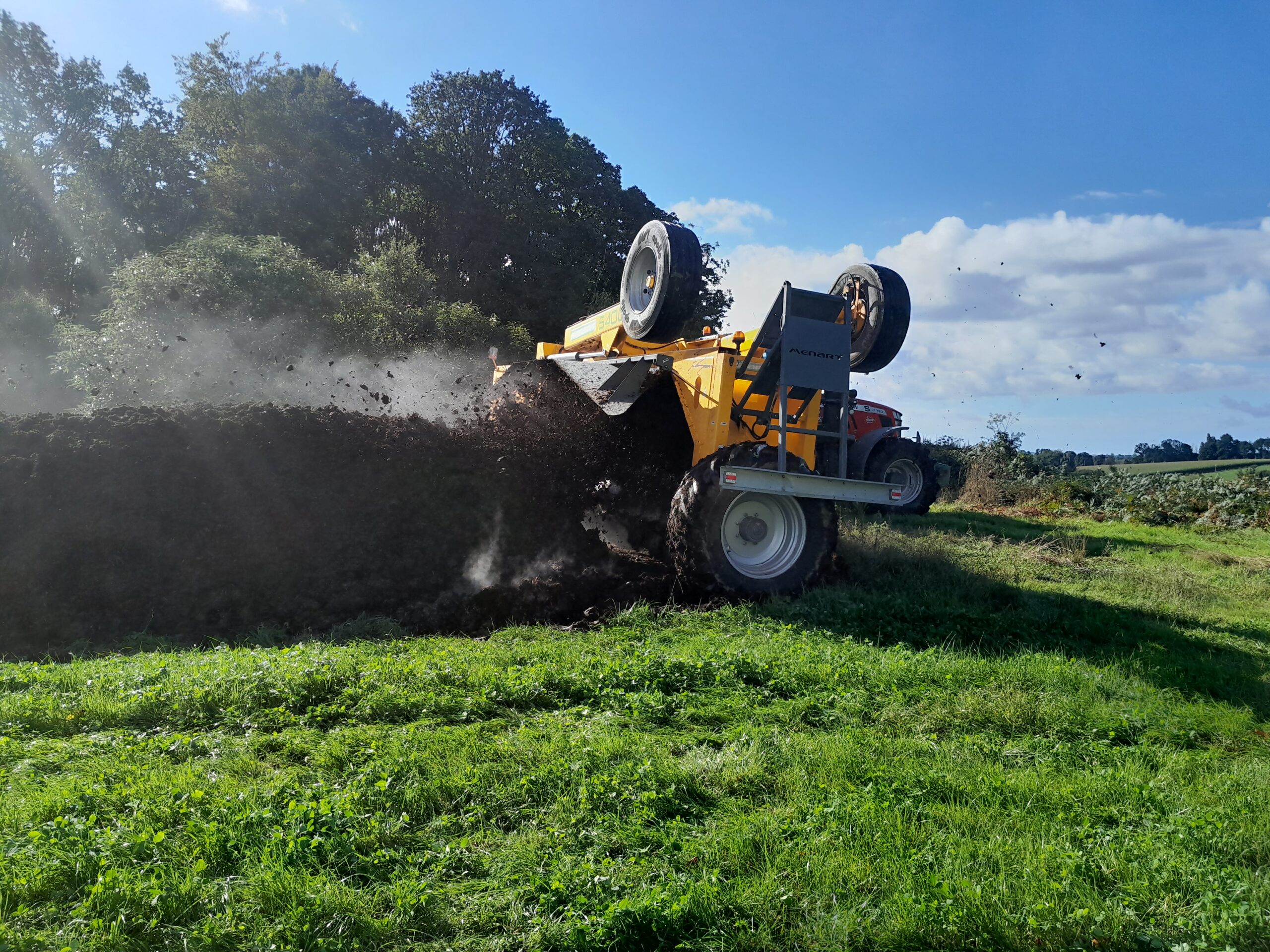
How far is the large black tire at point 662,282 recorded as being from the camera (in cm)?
927

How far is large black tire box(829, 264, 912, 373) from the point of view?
952cm

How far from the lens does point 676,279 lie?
365 inches

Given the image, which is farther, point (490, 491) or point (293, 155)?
point (293, 155)

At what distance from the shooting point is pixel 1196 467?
87.2 ft

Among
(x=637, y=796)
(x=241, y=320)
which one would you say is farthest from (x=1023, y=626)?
(x=241, y=320)

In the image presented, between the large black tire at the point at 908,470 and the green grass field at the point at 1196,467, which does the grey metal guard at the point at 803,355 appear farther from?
the green grass field at the point at 1196,467

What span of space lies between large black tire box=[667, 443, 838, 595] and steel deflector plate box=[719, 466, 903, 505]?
124 millimetres

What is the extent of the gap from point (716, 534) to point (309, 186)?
26.2m

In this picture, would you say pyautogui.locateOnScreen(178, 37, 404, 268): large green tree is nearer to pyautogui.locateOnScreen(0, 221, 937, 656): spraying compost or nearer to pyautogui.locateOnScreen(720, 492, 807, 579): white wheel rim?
Answer: pyautogui.locateOnScreen(0, 221, 937, 656): spraying compost

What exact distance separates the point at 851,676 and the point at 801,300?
4064mm

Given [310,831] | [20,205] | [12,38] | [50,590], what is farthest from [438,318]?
[12,38]

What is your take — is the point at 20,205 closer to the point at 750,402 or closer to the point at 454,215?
the point at 454,215

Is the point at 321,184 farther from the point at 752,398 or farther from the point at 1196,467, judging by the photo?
the point at 1196,467

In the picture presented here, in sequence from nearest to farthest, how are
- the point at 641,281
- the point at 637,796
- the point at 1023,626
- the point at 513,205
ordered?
1. the point at 637,796
2. the point at 1023,626
3. the point at 641,281
4. the point at 513,205
